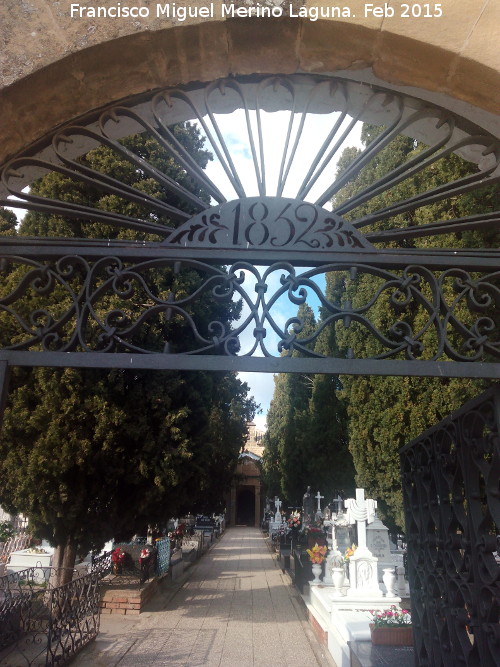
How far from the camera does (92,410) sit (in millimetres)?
8711

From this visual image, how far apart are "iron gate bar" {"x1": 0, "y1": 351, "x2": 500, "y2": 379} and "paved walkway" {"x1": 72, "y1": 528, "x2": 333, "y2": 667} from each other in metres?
7.07

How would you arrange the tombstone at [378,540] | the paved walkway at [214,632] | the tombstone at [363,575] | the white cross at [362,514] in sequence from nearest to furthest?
the paved walkway at [214,632] < the tombstone at [363,575] < the white cross at [362,514] < the tombstone at [378,540]

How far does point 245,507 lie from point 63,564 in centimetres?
5760

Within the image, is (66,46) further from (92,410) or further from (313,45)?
(92,410)

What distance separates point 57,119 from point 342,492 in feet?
57.9

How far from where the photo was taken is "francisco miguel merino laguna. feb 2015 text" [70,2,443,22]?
2.12 meters

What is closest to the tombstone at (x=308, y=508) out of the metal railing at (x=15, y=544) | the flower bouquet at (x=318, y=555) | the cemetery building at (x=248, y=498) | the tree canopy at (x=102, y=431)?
the flower bouquet at (x=318, y=555)

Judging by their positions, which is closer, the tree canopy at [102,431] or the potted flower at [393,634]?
the potted flower at [393,634]

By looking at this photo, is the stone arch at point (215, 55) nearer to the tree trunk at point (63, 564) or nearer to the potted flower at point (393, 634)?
the potted flower at point (393, 634)

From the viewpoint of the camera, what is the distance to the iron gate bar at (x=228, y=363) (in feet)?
6.41

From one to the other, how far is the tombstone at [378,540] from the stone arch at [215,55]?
1090cm

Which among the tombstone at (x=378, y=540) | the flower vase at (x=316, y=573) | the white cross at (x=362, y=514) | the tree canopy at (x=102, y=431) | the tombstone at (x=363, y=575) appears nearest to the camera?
the tree canopy at (x=102, y=431)

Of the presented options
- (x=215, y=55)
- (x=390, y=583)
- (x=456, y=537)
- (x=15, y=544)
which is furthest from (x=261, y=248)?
(x=15, y=544)

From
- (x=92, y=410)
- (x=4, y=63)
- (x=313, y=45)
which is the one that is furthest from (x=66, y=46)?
(x=92, y=410)
